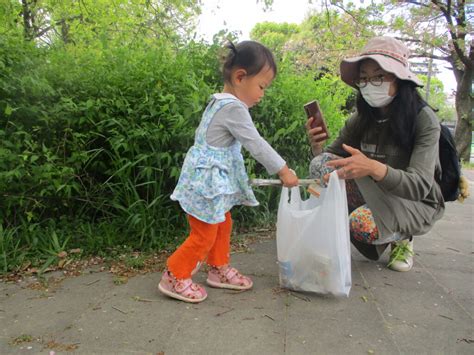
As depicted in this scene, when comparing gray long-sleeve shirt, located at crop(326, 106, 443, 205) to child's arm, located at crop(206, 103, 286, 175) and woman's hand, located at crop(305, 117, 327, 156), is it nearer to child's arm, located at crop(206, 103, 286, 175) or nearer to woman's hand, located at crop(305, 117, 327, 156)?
woman's hand, located at crop(305, 117, 327, 156)

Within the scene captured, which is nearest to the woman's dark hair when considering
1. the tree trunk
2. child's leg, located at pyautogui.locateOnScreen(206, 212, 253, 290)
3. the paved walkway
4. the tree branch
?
the paved walkway

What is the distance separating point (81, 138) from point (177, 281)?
4.32ft

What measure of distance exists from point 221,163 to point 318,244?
0.63 meters

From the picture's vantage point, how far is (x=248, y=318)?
6.25 ft

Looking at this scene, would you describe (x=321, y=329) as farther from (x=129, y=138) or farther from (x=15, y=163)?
(x=15, y=163)

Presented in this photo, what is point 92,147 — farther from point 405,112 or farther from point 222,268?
point 405,112

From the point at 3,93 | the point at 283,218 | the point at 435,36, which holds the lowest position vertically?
the point at 283,218

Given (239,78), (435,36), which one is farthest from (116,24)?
(435,36)

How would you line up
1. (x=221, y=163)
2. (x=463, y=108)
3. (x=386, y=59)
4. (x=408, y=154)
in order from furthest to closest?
(x=463, y=108) < (x=408, y=154) < (x=386, y=59) < (x=221, y=163)

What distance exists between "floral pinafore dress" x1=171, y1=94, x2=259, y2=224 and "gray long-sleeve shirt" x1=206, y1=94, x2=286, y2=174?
0.10 ft

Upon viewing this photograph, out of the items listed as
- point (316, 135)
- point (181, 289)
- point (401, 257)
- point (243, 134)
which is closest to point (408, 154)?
point (316, 135)

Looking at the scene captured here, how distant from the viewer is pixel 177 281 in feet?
6.84

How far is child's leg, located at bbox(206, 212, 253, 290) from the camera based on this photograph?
7.37 feet

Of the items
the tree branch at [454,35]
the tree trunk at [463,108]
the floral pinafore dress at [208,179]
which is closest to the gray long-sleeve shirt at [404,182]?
the floral pinafore dress at [208,179]
